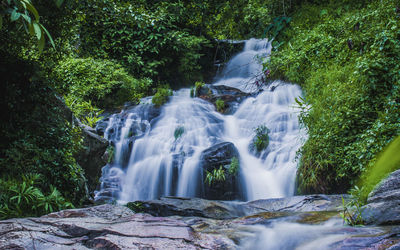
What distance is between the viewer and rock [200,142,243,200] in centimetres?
689

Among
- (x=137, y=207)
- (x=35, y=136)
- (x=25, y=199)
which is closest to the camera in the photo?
(x=25, y=199)

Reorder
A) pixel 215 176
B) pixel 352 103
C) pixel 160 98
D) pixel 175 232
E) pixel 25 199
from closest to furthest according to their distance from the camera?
pixel 175 232
pixel 25 199
pixel 352 103
pixel 215 176
pixel 160 98

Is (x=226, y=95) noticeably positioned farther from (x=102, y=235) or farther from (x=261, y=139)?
(x=102, y=235)

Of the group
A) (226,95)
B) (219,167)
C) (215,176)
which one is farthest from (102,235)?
(226,95)

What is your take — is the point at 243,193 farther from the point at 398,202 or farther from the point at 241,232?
the point at 398,202

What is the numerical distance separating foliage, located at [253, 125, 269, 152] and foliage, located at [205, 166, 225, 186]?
1624 millimetres

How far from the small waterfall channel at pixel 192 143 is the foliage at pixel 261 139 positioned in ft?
0.53

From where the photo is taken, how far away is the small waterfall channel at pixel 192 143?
717cm

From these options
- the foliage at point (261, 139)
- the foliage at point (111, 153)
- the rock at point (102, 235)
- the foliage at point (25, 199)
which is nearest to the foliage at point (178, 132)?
the foliage at point (111, 153)

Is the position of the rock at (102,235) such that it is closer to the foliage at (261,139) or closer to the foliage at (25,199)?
the foliage at (25,199)

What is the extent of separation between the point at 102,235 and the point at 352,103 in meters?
5.10

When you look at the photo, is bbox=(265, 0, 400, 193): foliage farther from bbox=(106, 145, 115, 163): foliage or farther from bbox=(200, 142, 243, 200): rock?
bbox=(106, 145, 115, 163): foliage

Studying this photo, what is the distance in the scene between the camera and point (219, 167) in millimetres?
7113

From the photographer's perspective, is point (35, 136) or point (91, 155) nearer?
point (35, 136)
